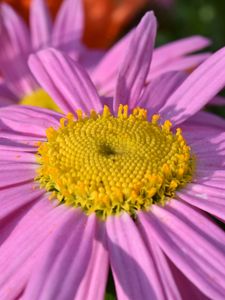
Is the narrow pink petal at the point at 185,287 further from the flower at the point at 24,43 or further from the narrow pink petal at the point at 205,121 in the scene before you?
the flower at the point at 24,43

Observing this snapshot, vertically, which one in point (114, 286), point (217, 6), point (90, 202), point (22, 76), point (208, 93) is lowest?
point (114, 286)

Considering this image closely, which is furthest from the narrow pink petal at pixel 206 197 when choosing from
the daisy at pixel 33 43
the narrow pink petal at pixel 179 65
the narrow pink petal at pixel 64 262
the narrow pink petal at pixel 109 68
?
the daisy at pixel 33 43

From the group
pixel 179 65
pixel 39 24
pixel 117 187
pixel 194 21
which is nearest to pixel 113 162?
pixel 117 187

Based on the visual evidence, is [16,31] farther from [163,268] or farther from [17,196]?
[163,268]

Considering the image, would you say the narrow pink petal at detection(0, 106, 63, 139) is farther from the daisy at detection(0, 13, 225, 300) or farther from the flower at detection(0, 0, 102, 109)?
the flower at detection(0, 0, 102, 109)

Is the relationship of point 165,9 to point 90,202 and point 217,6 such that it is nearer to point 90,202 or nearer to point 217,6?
point 217,6

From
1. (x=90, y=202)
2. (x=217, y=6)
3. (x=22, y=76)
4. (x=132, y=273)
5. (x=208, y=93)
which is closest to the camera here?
(x=132, y=273)

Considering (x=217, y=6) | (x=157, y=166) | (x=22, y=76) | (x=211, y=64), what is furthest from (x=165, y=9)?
(x=157, y=166)
